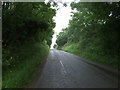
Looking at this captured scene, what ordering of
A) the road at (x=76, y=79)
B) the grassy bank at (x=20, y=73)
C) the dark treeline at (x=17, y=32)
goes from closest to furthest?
1. the grassy bank at (x=20, y=73)
2. the road at (x=76, y=79)
3. the dark treeline at (x=17, y=32)

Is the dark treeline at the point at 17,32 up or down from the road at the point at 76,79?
up

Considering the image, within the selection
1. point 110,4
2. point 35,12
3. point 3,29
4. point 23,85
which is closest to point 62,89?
point 23,85

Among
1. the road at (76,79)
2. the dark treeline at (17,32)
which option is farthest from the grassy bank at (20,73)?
the road at (76,79)

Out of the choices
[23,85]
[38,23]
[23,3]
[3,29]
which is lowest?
[23,85]

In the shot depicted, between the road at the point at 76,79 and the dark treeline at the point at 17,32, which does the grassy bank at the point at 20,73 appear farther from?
the road at the point at 76,79

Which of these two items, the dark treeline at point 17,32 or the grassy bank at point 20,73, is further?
the dark treeline at point 17,32

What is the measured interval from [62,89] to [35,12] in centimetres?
1448

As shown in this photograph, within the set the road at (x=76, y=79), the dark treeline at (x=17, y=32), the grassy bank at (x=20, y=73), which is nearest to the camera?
Result: the grassy bank at (x=20, y=73)

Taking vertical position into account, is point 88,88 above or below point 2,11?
below

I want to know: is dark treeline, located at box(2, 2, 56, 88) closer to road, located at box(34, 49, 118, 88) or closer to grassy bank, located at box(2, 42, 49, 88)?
grassy bank, located at box(2, 42, 49, 88)

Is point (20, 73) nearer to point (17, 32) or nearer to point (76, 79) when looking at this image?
point (76, 79)

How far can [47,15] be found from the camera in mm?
20500

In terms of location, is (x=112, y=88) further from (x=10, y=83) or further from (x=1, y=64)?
(x=1, y=64)

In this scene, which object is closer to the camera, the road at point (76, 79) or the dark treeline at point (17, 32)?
A: the road at point (76, 79)
